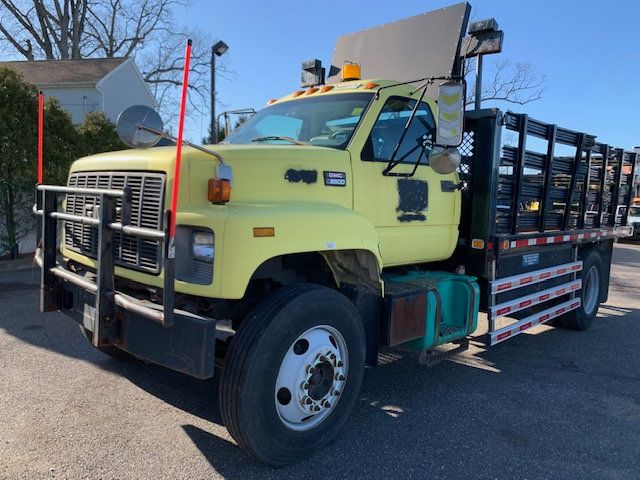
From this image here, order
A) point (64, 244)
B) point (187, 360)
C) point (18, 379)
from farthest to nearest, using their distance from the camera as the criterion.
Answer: point (18, 379) → point (64, 244) → point (187, 360)

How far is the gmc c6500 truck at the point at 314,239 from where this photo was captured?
2.87 m

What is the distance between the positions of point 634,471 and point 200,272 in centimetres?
291

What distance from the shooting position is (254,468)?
3047 mm

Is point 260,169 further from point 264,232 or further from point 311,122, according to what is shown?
point 311,122

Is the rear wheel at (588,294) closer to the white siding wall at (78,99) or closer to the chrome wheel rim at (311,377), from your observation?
the chrome wheel rim at (311,377)

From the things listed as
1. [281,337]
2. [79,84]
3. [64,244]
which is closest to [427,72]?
[281,337]

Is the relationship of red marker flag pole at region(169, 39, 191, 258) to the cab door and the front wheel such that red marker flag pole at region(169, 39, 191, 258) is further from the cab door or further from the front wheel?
the cab door

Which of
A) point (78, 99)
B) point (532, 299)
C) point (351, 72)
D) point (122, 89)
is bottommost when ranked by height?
point (532, 299)

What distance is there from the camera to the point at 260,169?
10.4 feet

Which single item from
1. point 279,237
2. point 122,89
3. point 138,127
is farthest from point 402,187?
point 122,89

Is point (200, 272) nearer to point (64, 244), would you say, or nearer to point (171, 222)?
point (171, 222)

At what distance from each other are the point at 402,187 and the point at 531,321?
2.46 meters

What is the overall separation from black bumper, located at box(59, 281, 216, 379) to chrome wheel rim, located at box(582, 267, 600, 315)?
5857 millimetres

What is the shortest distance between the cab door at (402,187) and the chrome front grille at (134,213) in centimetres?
140
